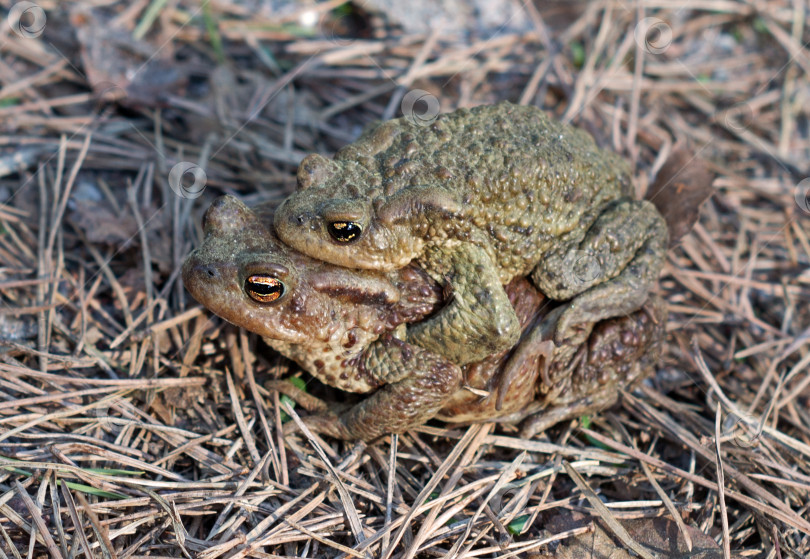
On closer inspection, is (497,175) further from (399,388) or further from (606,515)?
(606,515)

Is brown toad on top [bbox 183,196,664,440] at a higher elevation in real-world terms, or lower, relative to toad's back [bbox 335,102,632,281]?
lower

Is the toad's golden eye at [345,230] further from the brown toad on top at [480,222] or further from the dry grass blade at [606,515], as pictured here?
the dry grass blade at [606,515]

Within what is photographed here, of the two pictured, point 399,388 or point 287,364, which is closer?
point 399,388

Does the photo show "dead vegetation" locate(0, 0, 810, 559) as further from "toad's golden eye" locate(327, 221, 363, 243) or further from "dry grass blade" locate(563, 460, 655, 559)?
"toad's golden eye" locate(327, 221, 363, 243)

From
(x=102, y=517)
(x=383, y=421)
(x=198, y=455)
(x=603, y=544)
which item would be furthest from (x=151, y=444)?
(x=603, y=544)

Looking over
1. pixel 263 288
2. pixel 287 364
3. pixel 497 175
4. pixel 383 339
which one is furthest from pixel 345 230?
pixel 287 364

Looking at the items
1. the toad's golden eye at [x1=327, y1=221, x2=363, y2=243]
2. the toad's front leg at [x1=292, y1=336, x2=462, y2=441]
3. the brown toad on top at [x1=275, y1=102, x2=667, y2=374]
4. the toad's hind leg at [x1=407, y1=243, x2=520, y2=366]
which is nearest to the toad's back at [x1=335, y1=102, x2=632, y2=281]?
the brown toad on top at [x1=275, y1=102, x2=667, y2=374]
